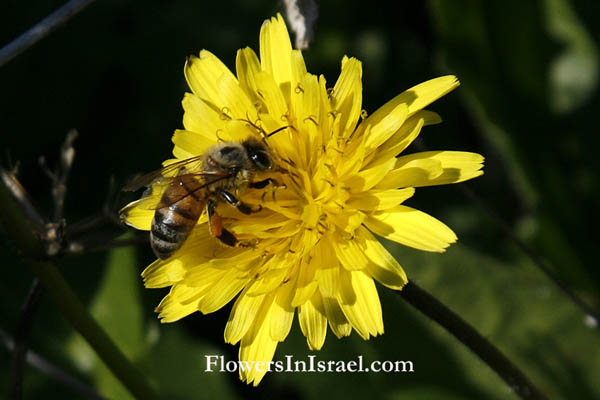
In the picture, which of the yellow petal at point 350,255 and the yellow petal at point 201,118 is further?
the yellow petal at point 201,118

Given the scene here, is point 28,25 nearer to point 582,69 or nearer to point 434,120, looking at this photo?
point 434,120

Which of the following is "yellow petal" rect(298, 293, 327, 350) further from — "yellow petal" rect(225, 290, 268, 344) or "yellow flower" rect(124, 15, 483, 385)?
"yellow petal" rect(225, 290, 268, 344)

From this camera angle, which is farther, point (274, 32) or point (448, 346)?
point (448, 346)

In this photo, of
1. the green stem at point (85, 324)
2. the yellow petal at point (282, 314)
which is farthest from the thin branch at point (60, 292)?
the yellow petal at point (282, 314)

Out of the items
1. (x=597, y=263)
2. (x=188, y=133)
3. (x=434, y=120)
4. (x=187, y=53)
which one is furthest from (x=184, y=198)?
(x=597, y=263)

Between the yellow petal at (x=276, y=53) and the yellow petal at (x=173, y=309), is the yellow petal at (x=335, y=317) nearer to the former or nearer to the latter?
the yellow petal at (x=173, y=309)

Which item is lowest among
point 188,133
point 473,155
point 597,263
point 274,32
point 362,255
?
point 597,263

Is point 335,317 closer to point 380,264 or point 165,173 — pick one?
point 380,264
